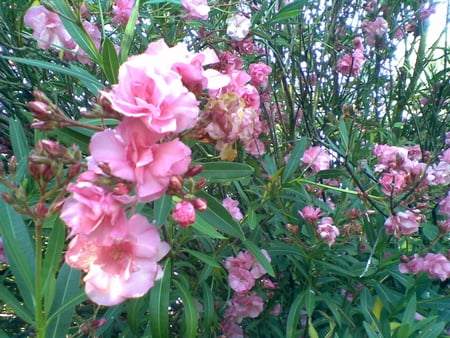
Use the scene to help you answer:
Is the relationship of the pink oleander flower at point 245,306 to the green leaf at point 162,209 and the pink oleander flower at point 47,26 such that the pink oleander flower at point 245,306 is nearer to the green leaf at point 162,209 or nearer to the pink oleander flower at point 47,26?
the green leaf at point 162,209

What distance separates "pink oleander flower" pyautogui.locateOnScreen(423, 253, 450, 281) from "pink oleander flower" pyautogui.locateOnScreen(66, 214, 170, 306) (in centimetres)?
109

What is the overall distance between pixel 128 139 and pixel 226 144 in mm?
203

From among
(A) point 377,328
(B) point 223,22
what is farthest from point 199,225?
(B) point 223,22

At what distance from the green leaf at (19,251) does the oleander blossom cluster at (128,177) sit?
301 millimetres

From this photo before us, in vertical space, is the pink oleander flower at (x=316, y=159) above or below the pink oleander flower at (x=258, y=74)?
below

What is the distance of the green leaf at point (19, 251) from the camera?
958 mm

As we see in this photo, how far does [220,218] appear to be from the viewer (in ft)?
3.39

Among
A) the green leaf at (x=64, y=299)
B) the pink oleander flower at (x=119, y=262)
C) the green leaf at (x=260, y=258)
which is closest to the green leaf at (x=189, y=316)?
the green leaf at (x=260, y=258)

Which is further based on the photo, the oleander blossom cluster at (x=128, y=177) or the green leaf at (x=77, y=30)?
the green leaf at (x=77, y=30)

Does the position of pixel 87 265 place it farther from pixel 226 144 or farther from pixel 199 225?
pixel 199 225

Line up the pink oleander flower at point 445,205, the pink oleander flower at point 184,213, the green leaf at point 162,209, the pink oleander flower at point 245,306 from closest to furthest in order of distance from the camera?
the pink oleander flower at point 184,213 < the green leaf at point 162,209 < the pink oleander flower at point 245,306 < the pink oleander flower at point 445,205

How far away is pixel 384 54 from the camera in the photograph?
2.41 m

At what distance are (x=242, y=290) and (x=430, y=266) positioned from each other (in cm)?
57

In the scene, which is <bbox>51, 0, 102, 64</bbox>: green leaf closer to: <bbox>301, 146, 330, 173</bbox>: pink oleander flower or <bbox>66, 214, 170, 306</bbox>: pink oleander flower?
<bbox>66, 214, 170, 306</bbox>: pink oleander flower
